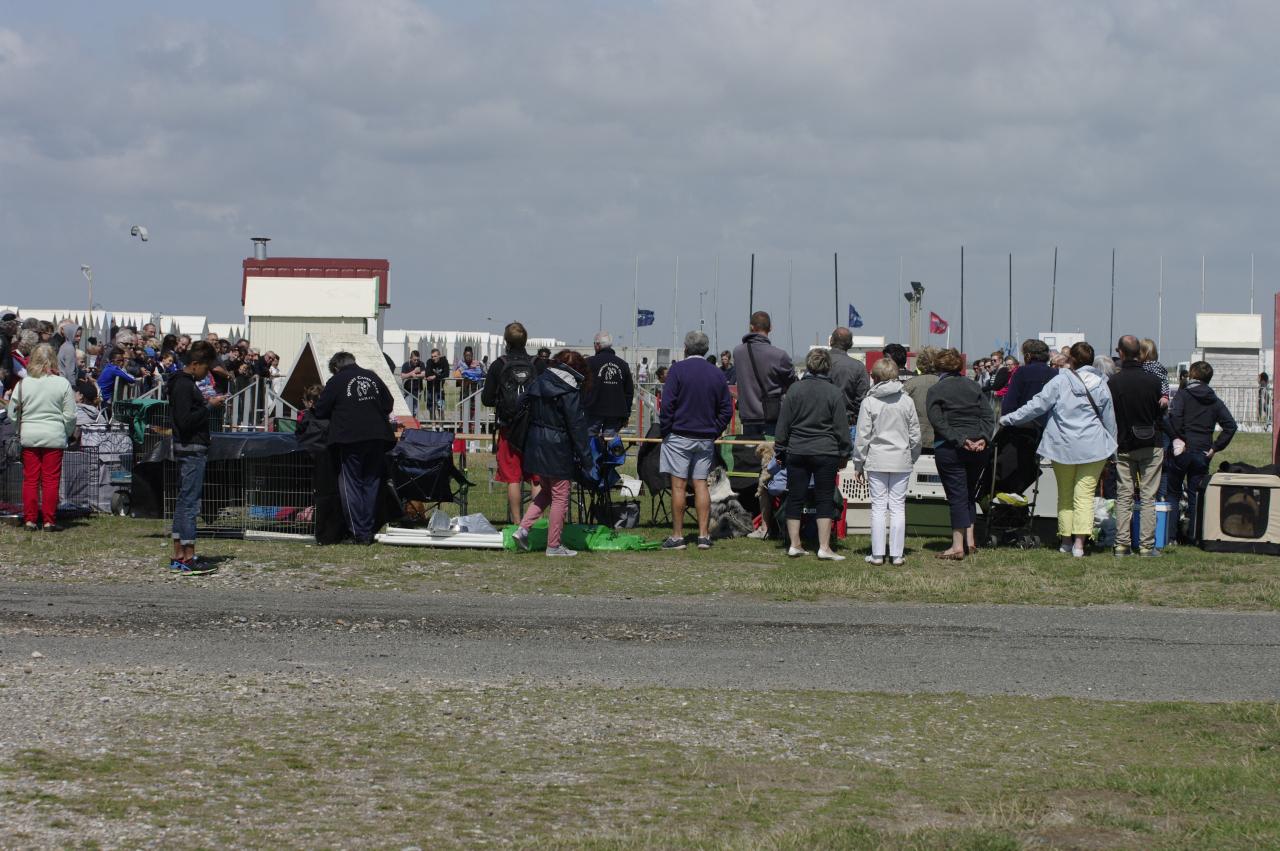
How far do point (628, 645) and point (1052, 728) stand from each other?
294 centimetres

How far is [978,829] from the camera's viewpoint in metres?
5.25

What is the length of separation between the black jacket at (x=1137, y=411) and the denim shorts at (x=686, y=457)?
12.5 feet

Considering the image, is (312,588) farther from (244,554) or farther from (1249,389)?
(1249,389)

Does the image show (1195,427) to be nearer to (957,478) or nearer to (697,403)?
(957,478)

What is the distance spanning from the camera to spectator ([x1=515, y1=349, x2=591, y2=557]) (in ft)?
41.6

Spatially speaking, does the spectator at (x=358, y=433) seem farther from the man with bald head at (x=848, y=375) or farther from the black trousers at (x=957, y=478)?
the black trousers at (x=957, y=478)

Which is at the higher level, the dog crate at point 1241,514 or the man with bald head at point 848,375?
the man with bald head at point 848,375

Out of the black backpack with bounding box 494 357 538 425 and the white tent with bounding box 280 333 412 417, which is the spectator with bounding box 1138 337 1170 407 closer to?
the black backpack with bounding box 494 357 538 425

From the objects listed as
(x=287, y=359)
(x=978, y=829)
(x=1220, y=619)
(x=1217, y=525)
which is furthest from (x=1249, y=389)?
(x=978, y=829)

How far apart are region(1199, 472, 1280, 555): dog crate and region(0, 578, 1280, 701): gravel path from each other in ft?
11.0

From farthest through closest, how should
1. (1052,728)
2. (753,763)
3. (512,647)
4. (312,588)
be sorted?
1. (312,588)
2. (512,647)
3. (1052,728)
4. (753,763)

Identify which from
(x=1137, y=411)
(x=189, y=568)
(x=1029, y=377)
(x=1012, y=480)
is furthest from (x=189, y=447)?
(x=1137, y=411)

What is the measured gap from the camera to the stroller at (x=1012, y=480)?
13836mm

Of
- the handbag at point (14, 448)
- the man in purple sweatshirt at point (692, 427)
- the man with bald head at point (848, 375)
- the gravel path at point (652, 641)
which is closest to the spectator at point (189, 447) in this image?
the gravel path at point (652, 641)
